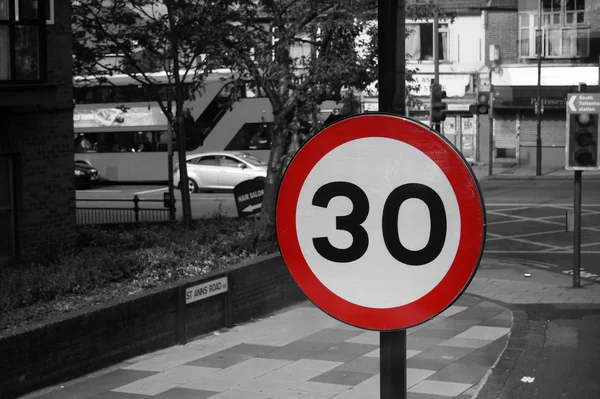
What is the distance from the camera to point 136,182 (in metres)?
40.6

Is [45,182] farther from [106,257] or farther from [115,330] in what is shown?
[115,330]

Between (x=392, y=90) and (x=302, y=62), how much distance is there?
13.1 metres

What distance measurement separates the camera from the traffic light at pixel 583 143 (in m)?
15.1

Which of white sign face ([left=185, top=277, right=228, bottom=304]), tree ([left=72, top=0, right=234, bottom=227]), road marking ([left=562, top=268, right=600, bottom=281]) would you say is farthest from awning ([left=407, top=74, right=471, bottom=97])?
white sign face ([left=185, top=277, right=228, bottom=304])

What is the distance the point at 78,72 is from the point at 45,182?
10.4 ft

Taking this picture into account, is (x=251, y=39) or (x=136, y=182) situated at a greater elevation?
(x=251, y=39)

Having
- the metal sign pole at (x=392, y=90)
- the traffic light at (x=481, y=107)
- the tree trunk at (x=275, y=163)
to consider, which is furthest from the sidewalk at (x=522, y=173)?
the metal sign pole at (x=392, y=90)

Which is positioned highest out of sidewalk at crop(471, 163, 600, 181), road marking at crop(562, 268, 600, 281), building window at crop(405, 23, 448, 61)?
building window at crop(405, 23, 448, 61)

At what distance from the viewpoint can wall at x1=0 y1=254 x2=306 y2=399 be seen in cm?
872

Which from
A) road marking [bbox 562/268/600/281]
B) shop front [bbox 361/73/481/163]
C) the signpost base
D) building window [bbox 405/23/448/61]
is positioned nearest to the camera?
the signpost base

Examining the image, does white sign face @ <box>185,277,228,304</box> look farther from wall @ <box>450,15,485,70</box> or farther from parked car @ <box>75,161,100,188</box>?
wall @ <box>450,15,485,70</box>

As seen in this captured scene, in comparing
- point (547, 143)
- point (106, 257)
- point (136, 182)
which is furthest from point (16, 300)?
point (547, 143)

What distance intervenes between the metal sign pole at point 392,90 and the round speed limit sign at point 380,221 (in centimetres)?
15

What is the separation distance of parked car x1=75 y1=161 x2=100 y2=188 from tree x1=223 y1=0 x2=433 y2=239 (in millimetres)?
24774
